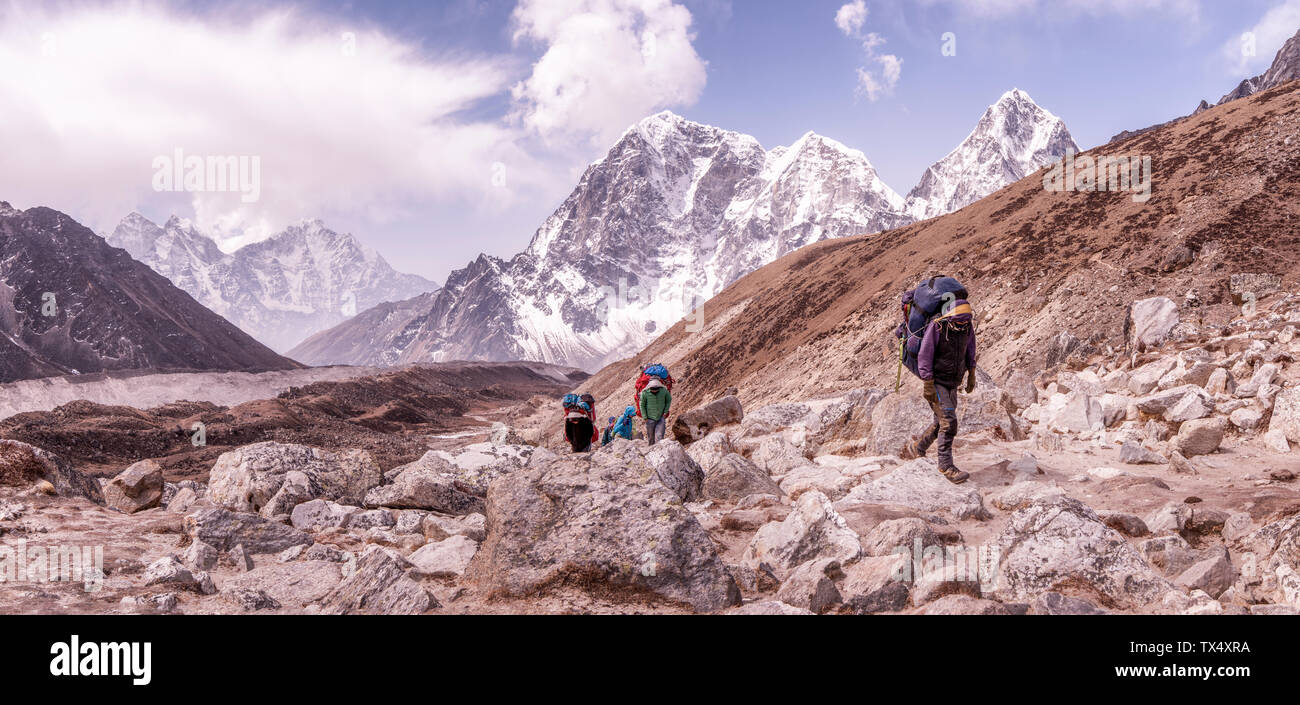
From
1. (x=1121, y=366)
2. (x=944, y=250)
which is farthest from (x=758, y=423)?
(x=944, y=250)

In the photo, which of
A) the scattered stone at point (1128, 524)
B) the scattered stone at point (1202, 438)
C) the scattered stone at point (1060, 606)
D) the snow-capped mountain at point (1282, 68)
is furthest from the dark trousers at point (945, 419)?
the snow-capped mountain at point (1282, 68)

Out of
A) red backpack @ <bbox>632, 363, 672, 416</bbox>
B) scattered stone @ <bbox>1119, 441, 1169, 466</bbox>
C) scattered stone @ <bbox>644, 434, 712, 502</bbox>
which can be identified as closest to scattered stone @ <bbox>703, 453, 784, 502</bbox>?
scattered stone @ <bbox>644, 434, 712, 502</bbox>

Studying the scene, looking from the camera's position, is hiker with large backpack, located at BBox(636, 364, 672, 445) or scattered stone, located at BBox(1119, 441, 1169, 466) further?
hiker with large backpack, located at BBox(636, 364, 672, 445)

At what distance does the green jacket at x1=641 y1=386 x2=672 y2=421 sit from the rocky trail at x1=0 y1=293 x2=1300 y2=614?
2.12 metres

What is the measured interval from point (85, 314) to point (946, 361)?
566ft

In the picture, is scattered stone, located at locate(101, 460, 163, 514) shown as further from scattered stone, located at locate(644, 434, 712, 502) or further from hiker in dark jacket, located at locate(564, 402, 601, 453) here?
scattered stone, located at locate(644, 434, 712, 502)

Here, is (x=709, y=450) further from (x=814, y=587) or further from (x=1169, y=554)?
(x=1169, y=554)

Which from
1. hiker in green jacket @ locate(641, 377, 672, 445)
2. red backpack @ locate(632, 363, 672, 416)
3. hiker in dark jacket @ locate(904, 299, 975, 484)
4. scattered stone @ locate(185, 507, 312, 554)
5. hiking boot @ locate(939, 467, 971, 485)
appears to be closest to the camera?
scattered stone @ locate(185, 507, 312, 554)

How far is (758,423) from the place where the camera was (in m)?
13.5

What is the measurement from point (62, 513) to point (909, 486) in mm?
9813

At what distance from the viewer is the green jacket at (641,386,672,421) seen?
13945 mm

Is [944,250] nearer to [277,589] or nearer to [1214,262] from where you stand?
[1214,262]

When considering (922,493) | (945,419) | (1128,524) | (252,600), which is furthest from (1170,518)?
(252,600)
